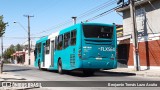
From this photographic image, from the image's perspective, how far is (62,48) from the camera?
23.0 m

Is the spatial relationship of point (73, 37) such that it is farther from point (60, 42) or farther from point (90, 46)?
point (60, 42)

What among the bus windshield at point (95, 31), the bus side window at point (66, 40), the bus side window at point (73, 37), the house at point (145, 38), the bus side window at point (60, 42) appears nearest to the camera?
the bus windshield at point (95, 31)

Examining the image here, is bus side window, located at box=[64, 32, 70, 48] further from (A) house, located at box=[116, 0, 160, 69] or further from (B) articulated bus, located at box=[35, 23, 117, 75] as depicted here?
(A) house, located at box=[116, 0, 160, 69]

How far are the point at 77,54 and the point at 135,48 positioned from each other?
8.78 m

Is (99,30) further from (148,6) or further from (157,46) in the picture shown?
(148,6)

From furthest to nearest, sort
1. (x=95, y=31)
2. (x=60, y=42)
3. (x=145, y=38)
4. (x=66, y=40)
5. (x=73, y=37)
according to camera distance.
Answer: (x=145, y=38), (x=60, y=42), (x=66, y=40), (x=73, y=37), (x=95, y=31)

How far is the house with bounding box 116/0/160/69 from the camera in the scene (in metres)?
28.8

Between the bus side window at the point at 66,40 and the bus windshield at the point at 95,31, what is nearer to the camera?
the bus windshield at the point at 95,31

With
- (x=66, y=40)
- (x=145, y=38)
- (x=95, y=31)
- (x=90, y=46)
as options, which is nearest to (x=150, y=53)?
(x=145, y=38)

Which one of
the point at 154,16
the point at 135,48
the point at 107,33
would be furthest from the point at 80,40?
the point at 154,16

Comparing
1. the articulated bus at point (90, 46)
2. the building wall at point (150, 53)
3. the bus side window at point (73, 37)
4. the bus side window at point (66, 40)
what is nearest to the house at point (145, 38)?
the building wall at point (150, 53)

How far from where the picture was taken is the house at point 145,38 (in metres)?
28.8

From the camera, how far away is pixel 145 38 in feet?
98.1

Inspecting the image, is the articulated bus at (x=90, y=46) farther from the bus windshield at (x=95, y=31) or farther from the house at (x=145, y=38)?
the house at (x=145, y=38)
